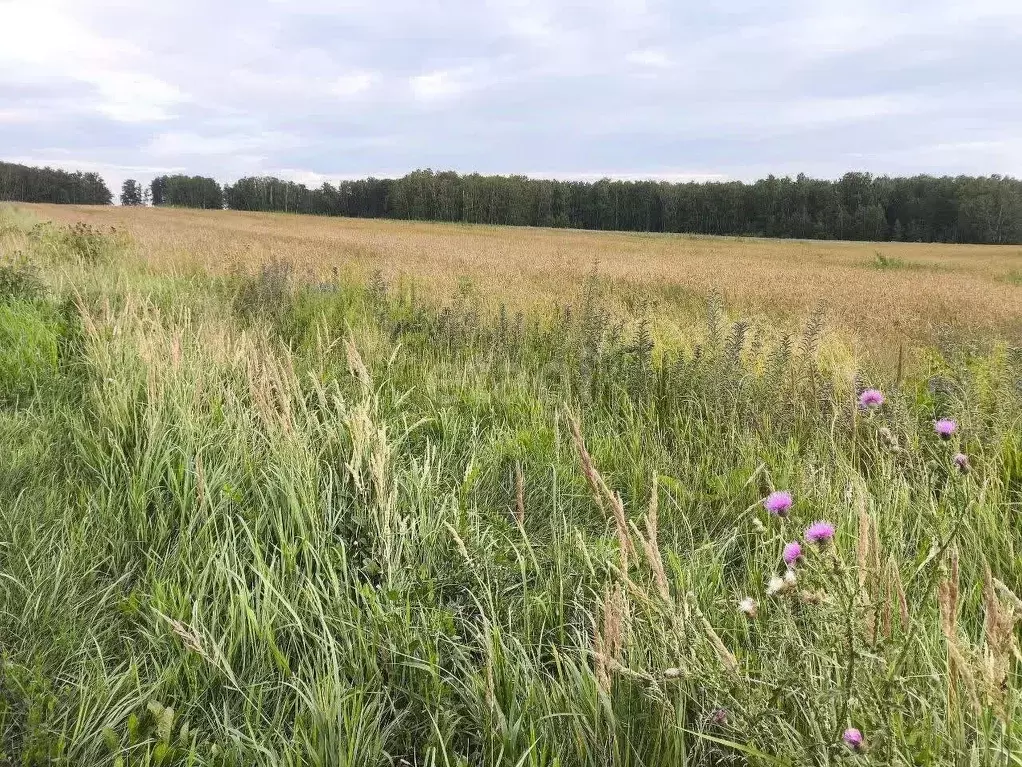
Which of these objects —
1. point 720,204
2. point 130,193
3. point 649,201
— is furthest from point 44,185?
point 720,204

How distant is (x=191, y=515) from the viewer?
2.61m

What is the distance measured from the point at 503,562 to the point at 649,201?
9175cm

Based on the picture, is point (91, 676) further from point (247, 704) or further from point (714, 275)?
point (714, 275)

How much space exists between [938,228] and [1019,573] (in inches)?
3258

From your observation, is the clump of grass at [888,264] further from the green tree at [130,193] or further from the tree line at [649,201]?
the green tree at [130,193]

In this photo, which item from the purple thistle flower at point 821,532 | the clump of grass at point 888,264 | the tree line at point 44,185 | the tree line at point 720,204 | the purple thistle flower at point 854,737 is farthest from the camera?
the tree line at point 44,185

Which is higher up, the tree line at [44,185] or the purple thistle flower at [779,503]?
the tree line at [44,185]

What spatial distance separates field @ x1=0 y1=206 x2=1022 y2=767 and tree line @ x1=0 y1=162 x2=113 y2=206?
118 m

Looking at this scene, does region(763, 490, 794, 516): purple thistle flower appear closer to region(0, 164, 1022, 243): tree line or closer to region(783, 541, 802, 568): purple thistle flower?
region(783, 541, 802, 568): purple thistle flower

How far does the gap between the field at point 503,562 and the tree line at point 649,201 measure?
78190 mm

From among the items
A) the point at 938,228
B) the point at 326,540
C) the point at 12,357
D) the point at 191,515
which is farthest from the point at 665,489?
the point at 938,228

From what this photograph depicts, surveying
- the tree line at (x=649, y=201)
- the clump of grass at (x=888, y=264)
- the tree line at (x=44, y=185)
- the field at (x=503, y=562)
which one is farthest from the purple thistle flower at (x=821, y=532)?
the tree line at (x=44, y=185)

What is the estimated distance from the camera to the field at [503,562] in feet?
4.33

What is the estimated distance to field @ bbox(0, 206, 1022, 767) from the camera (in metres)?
1.32
